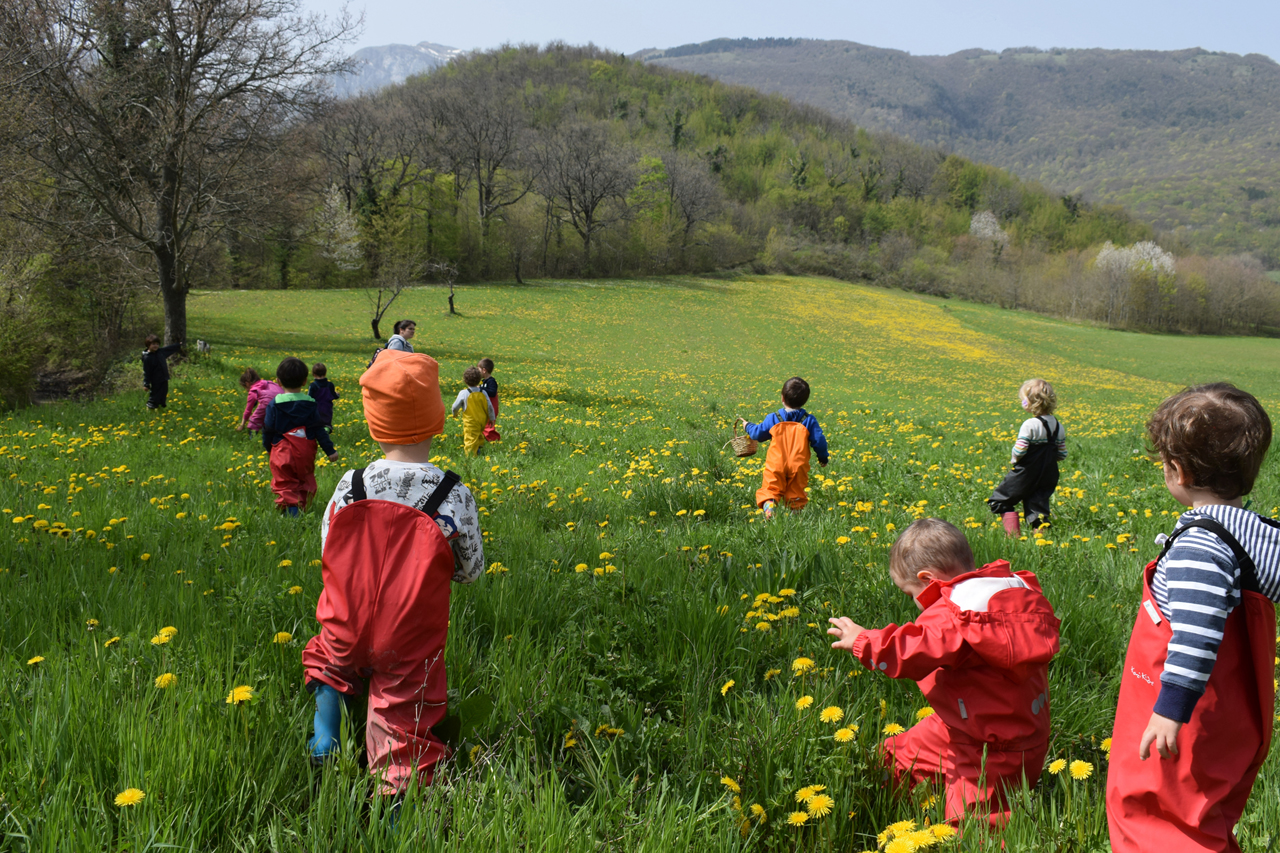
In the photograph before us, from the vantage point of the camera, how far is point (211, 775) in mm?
1765

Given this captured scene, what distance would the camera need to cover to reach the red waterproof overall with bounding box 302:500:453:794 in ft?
6.91

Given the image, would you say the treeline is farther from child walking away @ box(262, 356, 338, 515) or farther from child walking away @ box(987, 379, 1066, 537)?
child walking away @ box(987, 379, 1066, 537)

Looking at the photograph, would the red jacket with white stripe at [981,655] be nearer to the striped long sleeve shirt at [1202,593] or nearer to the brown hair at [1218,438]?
the striped long sleeve shirt at [1202,593]

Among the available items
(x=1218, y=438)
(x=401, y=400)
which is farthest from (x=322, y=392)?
(x=1218, y=438)

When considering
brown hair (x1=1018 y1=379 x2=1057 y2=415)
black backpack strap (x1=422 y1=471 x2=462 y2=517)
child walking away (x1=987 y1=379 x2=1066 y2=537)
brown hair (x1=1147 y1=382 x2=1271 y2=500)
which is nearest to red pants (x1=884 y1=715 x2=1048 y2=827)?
brown hair (x1=1147 y1=382 x2=1271 y2=500)

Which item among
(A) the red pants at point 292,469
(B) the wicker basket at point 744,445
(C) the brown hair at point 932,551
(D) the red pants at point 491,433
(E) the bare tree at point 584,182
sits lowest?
(D) the red pants at point 491,433

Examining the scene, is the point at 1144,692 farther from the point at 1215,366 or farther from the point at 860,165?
the point at 860,165

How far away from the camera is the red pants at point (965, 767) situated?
2.03 meters

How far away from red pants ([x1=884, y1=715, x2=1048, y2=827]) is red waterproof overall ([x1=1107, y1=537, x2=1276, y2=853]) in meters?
0.31

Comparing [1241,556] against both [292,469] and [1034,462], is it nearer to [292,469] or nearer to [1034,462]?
[1034,462]

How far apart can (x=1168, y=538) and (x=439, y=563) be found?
7.04 feet

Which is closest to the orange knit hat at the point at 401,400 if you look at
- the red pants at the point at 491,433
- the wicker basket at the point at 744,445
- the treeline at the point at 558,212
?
the wicker basket at the point at 744,445

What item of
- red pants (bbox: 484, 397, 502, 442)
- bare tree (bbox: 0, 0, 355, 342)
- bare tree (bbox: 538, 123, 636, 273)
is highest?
bare tree (bbox: 538, 123, 636, 273)

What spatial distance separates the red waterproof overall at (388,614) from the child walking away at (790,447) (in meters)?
3.79
